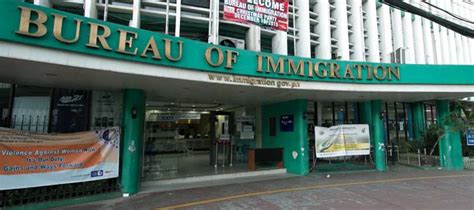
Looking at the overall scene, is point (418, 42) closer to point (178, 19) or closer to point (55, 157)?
point (178, 19)

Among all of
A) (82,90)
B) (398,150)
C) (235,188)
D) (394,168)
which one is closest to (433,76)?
(394,168)

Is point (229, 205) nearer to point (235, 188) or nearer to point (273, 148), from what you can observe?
point (235, 188)

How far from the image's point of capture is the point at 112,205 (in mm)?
6699

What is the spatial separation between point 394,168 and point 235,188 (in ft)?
26.9

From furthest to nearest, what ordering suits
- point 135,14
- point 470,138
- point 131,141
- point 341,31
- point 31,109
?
point 341,31
point 470,138
point 135,14
point 31,109
point 131,141

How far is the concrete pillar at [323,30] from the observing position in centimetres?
1274

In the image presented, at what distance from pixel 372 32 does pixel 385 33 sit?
120 centimetres

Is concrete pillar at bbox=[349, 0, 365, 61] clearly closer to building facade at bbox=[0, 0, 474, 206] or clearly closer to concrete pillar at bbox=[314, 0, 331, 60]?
building facade at bbox=[0, 0, 474, 206]

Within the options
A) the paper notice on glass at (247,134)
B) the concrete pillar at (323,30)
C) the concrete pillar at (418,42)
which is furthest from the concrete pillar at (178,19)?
the concrete pillar at (418,42)

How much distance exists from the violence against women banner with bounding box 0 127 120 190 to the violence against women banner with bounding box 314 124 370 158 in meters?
7.63

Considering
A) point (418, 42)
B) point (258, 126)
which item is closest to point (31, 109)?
point (258, 126)

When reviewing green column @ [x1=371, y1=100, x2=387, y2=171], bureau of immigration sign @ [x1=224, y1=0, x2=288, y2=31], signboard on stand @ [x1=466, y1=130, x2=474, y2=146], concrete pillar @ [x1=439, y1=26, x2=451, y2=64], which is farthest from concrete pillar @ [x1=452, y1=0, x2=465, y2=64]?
bureau of immigration sign @ [x1=224, y1=0, x2=288, y2=31]

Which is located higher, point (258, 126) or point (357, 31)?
point (357, 31)

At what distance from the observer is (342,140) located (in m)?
11.2
